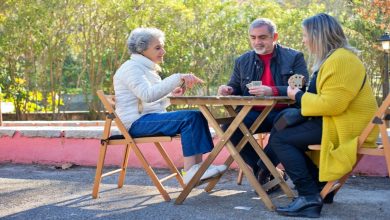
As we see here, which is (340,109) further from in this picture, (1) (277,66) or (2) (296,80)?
(1) (277,66)

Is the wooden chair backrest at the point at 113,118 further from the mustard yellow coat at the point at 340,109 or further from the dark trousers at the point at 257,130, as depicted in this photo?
the mustard yellow coat at the point at 340,109

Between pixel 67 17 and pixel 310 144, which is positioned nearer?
pixel 310 144

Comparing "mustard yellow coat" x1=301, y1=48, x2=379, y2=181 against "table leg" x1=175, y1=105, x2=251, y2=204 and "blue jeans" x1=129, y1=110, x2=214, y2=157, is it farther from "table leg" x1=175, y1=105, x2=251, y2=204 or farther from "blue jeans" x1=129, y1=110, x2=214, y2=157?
"blue jeans" x1=129, y1=110, x2=214, y2=157

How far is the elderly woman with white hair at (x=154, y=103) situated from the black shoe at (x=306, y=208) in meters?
0.65

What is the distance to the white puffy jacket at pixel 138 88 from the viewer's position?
14.9 feet

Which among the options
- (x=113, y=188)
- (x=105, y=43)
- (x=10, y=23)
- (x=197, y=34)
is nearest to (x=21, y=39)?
(x=10, y=23)

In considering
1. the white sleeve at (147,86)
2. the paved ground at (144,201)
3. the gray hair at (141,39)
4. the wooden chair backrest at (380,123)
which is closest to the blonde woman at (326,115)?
the wooden chair backrest at (380,123)

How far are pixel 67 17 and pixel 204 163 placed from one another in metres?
6.87

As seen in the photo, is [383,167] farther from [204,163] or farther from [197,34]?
[197,34]

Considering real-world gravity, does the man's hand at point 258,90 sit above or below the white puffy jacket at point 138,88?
above

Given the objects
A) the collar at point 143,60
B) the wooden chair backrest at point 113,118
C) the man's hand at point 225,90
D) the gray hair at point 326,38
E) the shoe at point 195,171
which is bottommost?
the shoe at point 195,171

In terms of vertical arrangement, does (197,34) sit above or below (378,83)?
above

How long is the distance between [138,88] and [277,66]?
1.07 metres

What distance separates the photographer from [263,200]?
13.9ft
